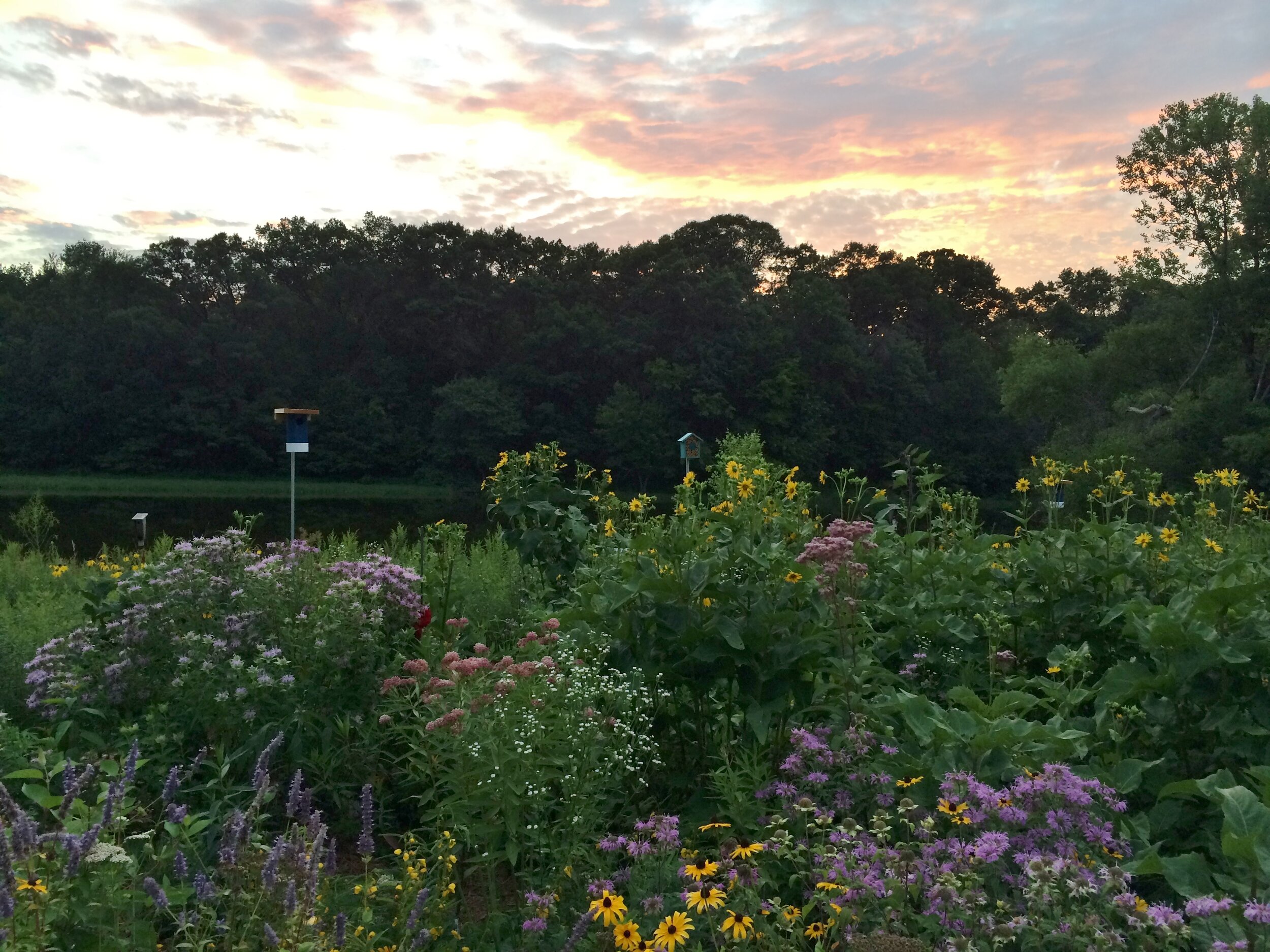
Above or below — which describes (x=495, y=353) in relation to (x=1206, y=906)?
above

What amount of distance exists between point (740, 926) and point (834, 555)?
1.38m

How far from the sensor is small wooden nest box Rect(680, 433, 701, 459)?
30.9 feet

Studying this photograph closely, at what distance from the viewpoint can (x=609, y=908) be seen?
6.84 ft

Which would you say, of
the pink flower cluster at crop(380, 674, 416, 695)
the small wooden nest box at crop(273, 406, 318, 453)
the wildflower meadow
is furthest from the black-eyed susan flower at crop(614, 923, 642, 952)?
the small wooden nest box at crop(273, 406, 318, 453)

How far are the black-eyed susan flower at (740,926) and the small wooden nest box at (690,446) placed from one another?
284 inches

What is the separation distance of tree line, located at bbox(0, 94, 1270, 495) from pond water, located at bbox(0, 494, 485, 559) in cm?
466

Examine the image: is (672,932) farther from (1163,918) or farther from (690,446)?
(690,446)

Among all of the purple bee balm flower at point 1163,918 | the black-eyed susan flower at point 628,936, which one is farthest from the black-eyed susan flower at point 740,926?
the purple bee balm flower at point 1163,918

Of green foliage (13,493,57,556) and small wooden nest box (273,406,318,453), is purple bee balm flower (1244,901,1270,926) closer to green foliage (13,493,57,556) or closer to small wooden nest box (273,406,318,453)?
green foliage (13,493,57,556)

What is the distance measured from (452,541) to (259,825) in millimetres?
2426

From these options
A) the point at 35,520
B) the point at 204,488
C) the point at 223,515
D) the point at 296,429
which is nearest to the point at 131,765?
the point at 35,520

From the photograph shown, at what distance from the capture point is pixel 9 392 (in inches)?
1698

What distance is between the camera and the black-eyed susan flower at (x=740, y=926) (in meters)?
1.88

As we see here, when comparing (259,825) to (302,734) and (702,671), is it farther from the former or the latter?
(702,671)
